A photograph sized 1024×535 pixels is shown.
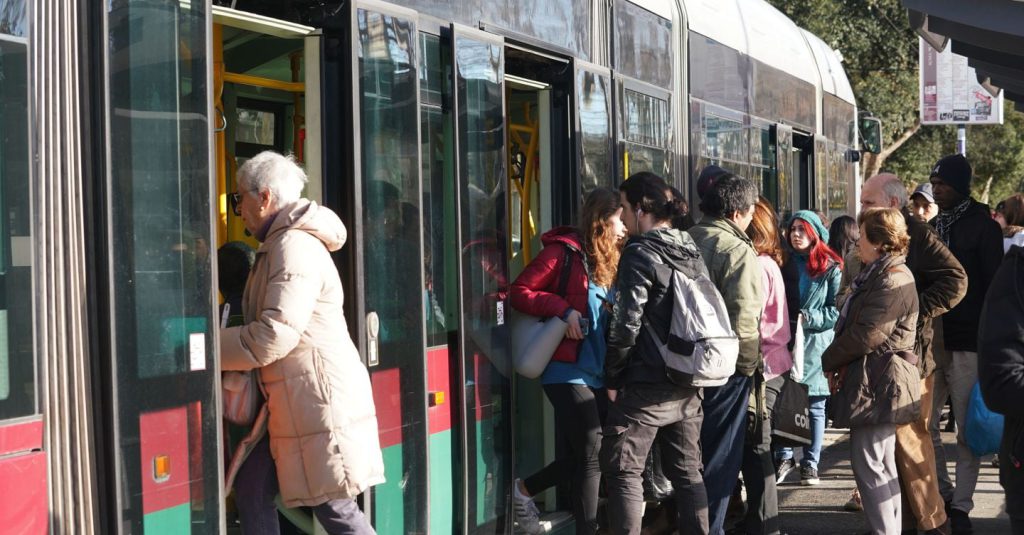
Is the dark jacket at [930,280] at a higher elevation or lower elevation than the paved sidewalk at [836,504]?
higher

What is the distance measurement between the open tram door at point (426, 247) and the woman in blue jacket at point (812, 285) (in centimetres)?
271

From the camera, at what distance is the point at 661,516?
22.8ft

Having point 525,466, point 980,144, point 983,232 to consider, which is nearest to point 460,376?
point 525,466

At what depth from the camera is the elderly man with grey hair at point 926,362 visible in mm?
6691

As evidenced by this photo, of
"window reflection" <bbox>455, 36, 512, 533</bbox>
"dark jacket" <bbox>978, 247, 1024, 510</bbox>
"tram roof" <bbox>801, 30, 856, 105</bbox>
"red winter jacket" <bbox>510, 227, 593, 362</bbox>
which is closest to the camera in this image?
"dark jacket" <bbox>978, 247, 1024, 510</bbox>

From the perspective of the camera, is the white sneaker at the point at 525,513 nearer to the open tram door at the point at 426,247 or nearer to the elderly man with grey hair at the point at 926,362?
the open tram door at the point at 426,247

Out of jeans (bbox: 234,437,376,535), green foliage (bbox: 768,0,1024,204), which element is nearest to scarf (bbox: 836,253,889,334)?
Result: jeans (bbox: 234,437,376,535)

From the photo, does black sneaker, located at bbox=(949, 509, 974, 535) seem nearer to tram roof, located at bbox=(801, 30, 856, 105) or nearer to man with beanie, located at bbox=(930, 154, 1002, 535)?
man with beanie, located at bbox=(930, 154, 1002, 535)

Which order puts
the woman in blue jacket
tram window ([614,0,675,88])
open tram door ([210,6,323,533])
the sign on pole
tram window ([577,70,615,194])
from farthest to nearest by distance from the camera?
the sign on pole → the woman in blue jacket → tram window ([614,0,675,88]) → tram window ([577,70,615,194]) → open tram door ([210,6,323,533])

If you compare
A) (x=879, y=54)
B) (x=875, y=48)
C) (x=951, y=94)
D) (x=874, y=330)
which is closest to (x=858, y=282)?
(x=874, y=330)

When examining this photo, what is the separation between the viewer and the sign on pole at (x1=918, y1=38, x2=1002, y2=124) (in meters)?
20.2

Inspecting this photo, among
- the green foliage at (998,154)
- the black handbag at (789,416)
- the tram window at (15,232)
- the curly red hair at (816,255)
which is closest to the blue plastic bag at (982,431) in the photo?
the black handbag at (789,416)

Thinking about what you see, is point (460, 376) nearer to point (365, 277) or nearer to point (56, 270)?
point (365, 277)

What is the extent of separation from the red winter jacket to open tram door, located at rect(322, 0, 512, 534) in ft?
0.52
